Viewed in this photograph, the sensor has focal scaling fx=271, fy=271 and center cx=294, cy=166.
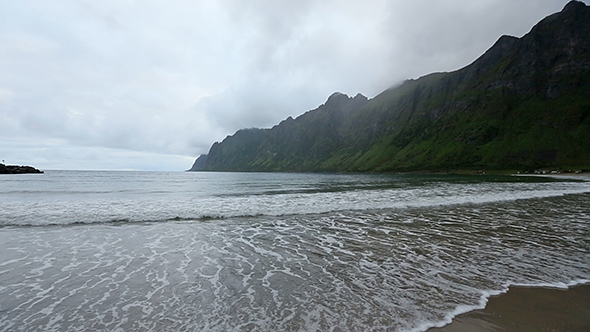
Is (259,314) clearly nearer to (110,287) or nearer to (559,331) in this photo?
(110,287)

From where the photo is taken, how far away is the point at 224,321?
7.13m

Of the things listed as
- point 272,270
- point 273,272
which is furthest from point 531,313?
point 272,270

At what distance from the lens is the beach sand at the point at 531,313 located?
259 inches

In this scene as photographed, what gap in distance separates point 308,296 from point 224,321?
2.65 metres

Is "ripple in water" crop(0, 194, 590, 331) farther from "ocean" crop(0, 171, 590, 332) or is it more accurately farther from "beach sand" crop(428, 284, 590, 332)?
"beach sand" crop(428, 284, 590, 332)

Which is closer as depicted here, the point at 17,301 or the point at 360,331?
the point at 360,331

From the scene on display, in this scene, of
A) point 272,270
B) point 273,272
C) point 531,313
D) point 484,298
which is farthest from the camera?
point 272,270

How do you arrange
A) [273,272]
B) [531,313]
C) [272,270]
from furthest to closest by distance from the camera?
1. [272,270]
2. [273,272]
3. [531,313]

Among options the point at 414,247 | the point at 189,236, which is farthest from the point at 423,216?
the point at 189,236

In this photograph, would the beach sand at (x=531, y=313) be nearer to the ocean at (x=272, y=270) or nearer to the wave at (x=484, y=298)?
the wave at (x=484, y=298)

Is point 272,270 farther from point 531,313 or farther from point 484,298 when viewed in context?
point 531,313

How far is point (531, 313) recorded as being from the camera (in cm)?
721

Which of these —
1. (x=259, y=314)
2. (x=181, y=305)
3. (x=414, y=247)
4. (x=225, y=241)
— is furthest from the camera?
(x=225, y=241)

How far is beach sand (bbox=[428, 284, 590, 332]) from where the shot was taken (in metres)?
6.58
